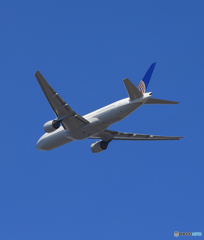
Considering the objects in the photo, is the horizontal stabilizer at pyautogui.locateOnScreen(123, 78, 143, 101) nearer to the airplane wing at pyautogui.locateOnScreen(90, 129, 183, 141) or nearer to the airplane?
the airplane

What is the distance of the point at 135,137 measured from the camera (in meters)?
44.1

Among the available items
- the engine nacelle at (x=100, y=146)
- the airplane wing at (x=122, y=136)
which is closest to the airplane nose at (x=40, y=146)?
the engine nacelle at (x=100, y=146)

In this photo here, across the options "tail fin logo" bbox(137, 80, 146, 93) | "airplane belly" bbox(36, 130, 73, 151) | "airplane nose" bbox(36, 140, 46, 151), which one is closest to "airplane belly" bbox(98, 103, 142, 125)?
"tail fin logo" bbox(137, 80, 146, 93)

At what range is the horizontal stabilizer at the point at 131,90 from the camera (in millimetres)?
34281

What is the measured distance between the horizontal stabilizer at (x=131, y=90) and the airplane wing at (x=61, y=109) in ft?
15.0

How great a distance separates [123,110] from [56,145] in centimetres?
813

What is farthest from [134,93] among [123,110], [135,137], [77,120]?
[135,137]

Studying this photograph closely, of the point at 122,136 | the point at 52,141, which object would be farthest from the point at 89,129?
the point at 122,136

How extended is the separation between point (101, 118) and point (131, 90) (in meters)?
3.84

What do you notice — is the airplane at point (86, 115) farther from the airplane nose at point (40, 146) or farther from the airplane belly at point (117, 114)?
the airplane nose at point (40, 146)

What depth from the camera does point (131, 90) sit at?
35312mm

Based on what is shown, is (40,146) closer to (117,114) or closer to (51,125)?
(51,125)

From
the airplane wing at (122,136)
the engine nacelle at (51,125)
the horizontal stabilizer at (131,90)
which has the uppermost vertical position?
the airplane wing at (122,136)

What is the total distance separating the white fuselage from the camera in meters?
36.4
